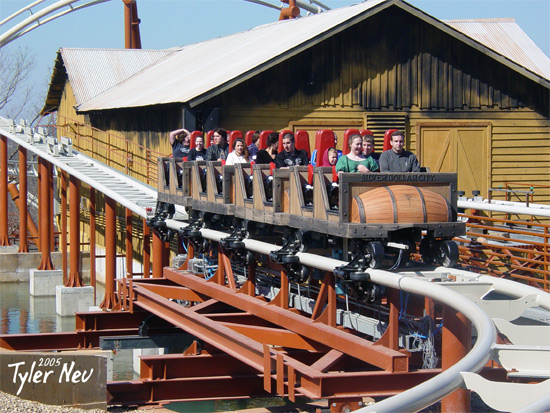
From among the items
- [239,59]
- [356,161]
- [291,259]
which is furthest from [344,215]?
[239,59]

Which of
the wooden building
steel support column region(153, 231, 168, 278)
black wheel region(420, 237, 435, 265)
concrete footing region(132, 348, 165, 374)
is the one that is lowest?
concrete footing region(132, 348, 165, 374)

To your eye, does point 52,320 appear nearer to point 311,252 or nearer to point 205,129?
point 205,129

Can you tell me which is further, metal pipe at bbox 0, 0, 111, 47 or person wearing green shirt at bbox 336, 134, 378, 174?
metal pipe at bbox 0, 0, 111, 47

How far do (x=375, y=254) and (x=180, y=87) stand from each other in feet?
44.9

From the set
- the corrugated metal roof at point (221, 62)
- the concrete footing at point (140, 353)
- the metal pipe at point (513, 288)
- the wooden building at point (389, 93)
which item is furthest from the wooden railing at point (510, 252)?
the concrete footing at point (140, 353)

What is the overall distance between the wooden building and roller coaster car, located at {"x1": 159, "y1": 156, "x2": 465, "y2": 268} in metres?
9.05

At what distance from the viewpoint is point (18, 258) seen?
90.0ft

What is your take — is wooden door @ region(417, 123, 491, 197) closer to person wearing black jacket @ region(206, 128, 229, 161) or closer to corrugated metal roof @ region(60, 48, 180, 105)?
person wearing black jacket @ region(206, 128, 229, 161)

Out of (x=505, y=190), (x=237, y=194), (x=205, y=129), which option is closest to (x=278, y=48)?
(x=205, y=129)

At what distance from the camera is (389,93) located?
21141mm

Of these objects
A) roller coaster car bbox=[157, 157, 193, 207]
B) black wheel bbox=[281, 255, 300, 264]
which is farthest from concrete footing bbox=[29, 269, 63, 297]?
black wheel bbox=[281, 255, 300, 264]

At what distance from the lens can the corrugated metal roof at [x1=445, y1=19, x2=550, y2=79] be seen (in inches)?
1098
